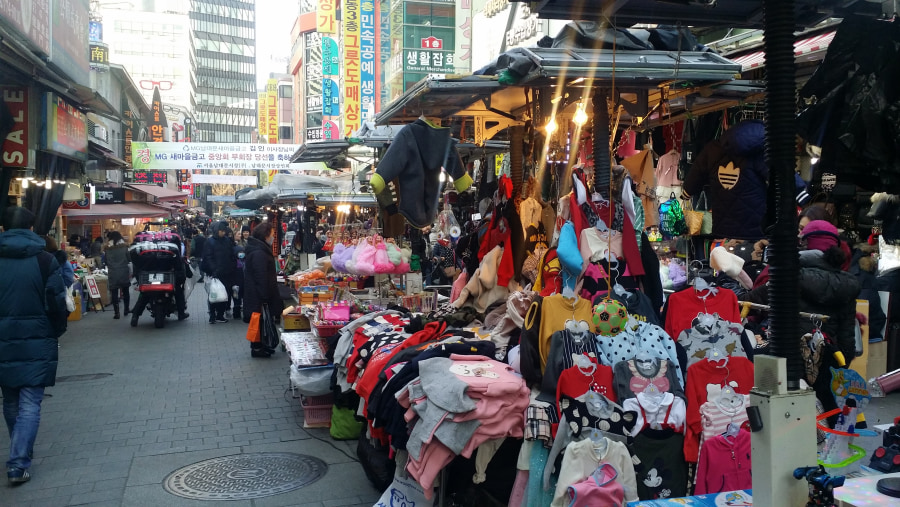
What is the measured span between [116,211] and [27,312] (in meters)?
19.5

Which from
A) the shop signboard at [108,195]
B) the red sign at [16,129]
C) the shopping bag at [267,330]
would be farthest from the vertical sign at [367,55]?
the red sign at [16,129]

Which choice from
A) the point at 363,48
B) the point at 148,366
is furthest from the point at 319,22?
the point at 148,366

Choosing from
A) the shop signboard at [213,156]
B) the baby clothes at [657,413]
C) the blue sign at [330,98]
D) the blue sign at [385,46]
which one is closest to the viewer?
the baby clothes at [657,413]

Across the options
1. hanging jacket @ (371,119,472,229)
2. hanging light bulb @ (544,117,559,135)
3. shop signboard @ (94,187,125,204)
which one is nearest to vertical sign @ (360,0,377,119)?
shop signboard @ (94,187,125,204)

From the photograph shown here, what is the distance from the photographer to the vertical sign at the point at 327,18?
39.4 metres

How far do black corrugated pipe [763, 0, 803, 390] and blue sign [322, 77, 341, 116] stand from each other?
34.2 metres

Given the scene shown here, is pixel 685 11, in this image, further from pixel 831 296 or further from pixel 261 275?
pixel 261 275

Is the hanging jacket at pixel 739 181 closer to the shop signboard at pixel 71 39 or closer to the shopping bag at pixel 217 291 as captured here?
the shop signboard at pixel 71 39

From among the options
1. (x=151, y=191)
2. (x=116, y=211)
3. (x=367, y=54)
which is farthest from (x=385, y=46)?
(x=116, y=211)

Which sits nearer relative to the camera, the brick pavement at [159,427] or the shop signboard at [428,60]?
the brick pavement at [159,427]

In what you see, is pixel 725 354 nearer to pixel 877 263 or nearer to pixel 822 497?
pixel 822 497

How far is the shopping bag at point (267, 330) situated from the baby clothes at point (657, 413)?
28.2ft

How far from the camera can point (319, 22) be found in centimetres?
3962

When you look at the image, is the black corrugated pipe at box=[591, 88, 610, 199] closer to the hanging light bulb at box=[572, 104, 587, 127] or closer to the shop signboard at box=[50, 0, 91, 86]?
the hanging light bulb at box=[572, 104, 587, 127]
